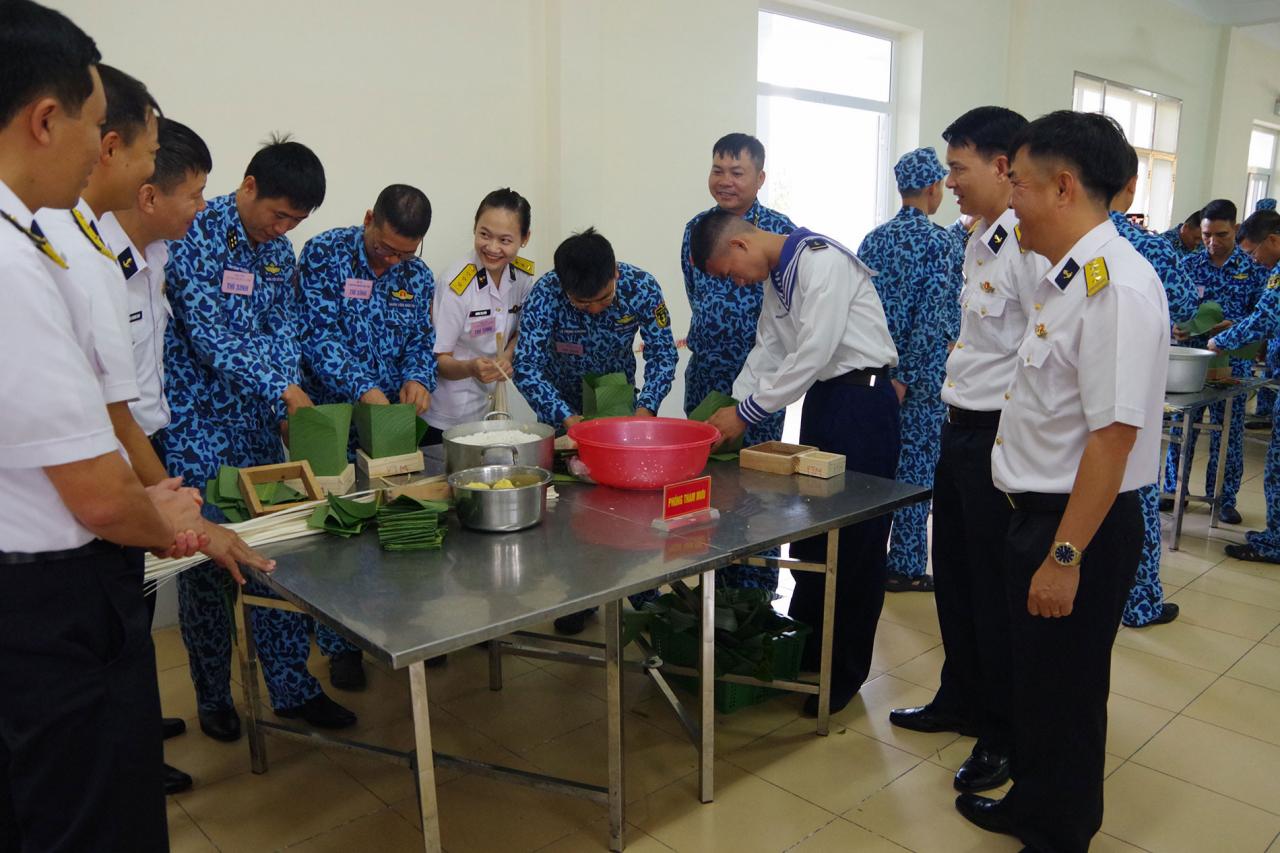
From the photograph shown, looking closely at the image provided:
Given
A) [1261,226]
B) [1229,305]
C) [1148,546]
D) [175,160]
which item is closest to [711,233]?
[175,160]

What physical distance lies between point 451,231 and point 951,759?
2807mm

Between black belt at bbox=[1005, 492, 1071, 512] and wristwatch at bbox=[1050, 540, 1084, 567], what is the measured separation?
10cm

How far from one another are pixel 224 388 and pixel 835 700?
198 cm

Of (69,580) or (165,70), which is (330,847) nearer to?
(69,580)

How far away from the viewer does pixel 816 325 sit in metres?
2.49

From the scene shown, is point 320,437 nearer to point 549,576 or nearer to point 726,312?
point 549,576

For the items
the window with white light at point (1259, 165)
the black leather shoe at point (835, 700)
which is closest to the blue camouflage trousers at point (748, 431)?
the black leather shoe at point (835, 700)

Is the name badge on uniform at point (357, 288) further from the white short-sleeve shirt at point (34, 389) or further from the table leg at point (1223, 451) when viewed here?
the table leg at point (1223, 451)

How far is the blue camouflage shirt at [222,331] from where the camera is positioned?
233 centimetres

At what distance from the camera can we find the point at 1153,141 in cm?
906

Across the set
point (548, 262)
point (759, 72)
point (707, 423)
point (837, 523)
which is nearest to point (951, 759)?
point (837, 523)

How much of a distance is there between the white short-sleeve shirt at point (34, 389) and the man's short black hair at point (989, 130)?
2030 millimetres

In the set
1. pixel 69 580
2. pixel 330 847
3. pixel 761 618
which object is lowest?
pixel 330 847

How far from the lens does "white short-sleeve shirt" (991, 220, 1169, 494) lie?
167cm
